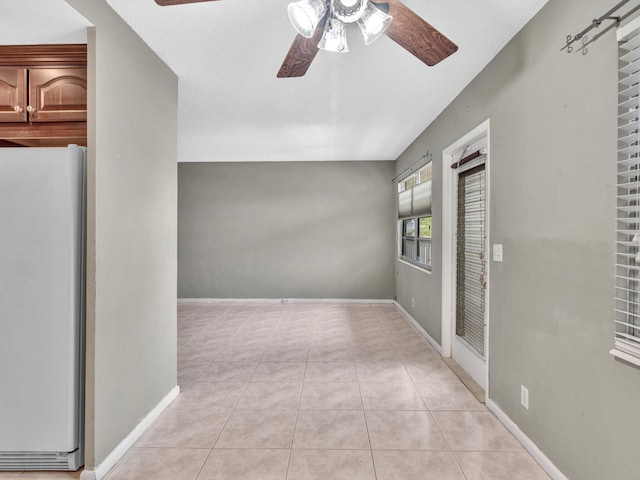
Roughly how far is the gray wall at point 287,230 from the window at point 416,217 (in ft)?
1.62

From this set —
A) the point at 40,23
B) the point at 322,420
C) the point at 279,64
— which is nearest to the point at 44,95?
the point at 40,23

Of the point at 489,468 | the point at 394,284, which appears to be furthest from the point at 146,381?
the point at 394,284

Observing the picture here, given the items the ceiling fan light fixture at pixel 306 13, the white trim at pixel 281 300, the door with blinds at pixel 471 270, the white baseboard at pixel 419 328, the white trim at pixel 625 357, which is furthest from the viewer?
the white trim at pixel 281 300

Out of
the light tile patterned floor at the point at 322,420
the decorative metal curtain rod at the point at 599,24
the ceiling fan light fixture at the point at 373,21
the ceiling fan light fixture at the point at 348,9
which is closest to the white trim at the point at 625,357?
the light tile patterned floor at the point at 322,420

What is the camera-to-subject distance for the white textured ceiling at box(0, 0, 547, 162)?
1810 mm

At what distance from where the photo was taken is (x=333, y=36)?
61.3 inches

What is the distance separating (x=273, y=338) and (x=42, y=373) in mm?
2572

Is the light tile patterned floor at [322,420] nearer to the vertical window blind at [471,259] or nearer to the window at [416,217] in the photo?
the vertical window blind at [471,259]

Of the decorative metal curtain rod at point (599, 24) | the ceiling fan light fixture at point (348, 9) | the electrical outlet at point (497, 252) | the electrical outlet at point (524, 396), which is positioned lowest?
the electrical outlet at point (524, 396)

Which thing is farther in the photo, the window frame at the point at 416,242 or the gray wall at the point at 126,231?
the window frame at the point at 416,242

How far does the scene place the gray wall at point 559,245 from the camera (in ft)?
4.66

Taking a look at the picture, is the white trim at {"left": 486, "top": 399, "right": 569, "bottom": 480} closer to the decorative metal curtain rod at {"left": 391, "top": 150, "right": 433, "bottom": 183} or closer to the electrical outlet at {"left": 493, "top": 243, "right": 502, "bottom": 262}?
the electrical outlet at {"left": 493, "top": 243, "right": 502, "bottom": 262}

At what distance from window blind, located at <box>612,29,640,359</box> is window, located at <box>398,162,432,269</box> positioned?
2.72 m

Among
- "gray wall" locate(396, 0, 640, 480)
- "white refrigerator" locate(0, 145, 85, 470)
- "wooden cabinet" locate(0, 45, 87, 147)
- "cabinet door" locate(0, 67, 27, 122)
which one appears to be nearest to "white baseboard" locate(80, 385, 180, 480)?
"white refrigerator" locate(0, 145, 85, 470)
